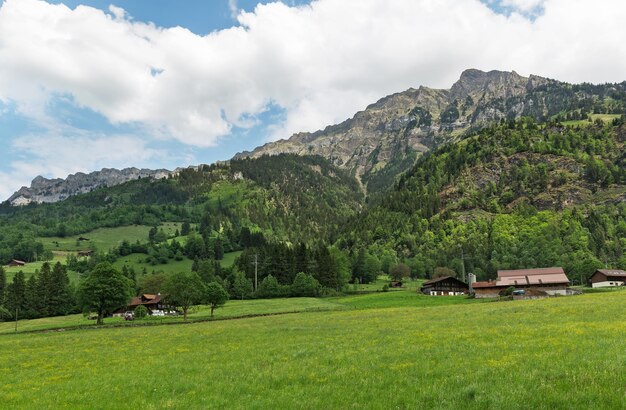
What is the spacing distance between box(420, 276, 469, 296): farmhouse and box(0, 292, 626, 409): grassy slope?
106680 mm

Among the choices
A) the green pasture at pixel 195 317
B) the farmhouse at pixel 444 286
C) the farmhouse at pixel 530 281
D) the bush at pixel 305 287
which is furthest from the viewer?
the bush at pixel 305 287

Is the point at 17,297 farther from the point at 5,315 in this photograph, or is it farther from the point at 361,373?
the point at 361,373

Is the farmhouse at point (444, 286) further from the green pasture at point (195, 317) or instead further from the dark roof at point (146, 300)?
the dark roof at point (146, 300)

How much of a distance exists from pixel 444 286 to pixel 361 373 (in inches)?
5146

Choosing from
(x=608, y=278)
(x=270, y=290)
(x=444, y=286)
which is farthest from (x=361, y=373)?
(x=608, y=278)

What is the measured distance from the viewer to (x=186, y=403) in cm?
1681

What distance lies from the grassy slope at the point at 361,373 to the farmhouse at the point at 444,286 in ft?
350

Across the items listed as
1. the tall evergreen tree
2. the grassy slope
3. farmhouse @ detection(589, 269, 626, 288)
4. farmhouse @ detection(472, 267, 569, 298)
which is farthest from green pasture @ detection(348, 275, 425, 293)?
the grassy slope

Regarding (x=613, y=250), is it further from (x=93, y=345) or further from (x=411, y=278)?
(x=93, y=345)

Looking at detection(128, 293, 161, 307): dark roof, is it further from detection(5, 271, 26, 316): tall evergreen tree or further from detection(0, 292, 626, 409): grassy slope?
detection(0, 292, 626, 409): grassy slope

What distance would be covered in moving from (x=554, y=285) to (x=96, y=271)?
11936 centimetres

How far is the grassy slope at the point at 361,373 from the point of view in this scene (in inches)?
570

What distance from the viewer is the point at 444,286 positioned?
142250 millimetres

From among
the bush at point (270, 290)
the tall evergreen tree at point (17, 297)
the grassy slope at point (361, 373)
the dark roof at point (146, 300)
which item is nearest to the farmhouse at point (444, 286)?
the bush at point (270, 290)
